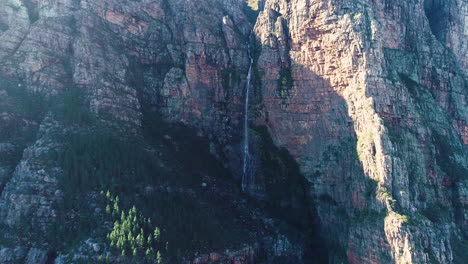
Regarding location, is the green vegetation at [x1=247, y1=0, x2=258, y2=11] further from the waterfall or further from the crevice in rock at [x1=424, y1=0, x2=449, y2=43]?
the crevice in rock at [x1=424, y1=0, x2=449, y2=43]

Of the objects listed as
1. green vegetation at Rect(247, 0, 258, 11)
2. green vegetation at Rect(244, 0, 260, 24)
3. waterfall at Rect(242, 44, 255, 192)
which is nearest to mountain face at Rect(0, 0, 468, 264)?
waterfall at Rect(242, 44, 255, 192)

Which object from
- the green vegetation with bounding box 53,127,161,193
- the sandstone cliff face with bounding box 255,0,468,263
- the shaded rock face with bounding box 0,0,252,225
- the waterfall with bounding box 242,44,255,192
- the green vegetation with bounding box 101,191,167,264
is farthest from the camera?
the waterfall with bounding box 242,44,255,192

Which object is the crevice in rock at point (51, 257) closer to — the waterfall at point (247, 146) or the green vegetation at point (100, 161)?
the green vegetation at point (100, 161)

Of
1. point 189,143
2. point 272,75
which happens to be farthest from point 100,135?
point 272,75

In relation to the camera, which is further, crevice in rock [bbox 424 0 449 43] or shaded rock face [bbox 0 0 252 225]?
crevice in rock [bbox 424 0 449 43]

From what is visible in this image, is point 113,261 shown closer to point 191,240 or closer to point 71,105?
point 191,240

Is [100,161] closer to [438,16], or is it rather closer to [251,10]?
[251,10]
